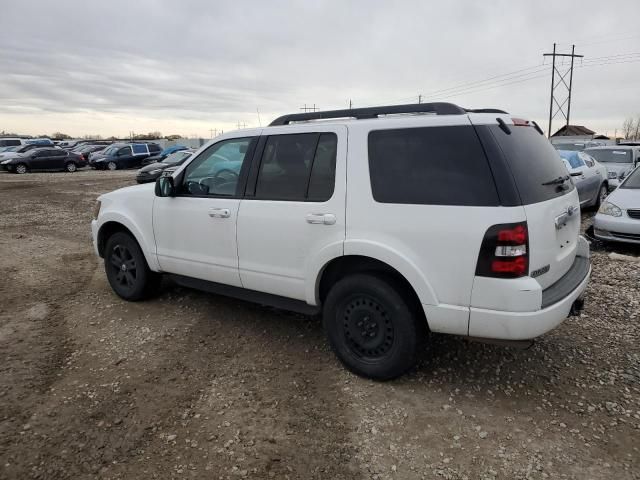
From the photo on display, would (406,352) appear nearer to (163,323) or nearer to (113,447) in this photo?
(113,447)

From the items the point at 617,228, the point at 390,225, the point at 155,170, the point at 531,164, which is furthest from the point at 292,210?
the point at 155,170

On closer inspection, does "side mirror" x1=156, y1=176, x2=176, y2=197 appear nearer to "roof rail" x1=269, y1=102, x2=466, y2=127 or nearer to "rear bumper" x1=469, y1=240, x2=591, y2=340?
"roof rail" x1=269, y1=102, x2=466, y2=127

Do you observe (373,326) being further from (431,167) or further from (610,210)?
(610,210)

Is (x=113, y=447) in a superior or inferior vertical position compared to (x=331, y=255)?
inferior

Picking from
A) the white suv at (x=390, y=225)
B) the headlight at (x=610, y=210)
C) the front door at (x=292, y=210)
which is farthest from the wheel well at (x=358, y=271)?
the headlight at (x=610, y=210)

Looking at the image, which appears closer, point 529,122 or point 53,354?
point 529,122

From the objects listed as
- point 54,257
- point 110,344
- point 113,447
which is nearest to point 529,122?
point 113,447

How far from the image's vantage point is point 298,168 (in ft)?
12.2

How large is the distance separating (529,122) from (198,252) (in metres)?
3.02

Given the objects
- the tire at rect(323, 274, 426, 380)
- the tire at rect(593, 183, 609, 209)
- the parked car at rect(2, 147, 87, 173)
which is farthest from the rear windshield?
the parked car at rect(2, 147, 87, 173)

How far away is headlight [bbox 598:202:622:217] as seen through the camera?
277 inches

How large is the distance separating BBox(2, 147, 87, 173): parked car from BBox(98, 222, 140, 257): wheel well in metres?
27.3

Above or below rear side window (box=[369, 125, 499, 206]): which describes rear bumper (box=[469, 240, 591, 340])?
below

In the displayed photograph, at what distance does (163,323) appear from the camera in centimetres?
464
